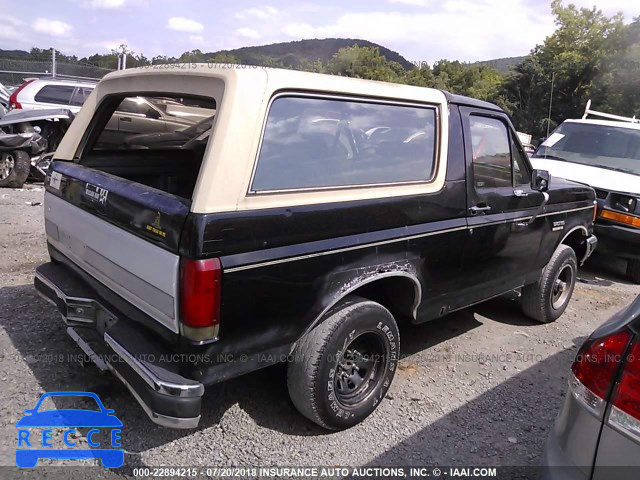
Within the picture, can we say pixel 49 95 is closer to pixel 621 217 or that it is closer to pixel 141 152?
pixel 141 152

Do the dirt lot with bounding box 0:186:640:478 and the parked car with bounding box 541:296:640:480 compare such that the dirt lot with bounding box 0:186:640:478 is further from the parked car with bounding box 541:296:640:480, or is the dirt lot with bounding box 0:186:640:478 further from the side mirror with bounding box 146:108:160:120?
the side mirror with bounding box 146:108:160:120

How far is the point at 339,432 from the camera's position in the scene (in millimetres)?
3072

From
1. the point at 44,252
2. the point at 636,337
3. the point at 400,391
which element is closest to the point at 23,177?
the point at 44,252

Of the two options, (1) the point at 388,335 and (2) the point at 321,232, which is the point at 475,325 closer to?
(1) the point at 388,335

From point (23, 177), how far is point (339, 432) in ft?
25.8

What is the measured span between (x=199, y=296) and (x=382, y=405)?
5.50ft

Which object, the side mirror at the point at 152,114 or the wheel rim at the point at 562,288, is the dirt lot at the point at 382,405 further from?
the side mirror at the point at 152,114

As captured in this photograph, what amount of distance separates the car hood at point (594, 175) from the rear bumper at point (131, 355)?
567 centimetres

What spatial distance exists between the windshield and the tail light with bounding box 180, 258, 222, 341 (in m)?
6.42

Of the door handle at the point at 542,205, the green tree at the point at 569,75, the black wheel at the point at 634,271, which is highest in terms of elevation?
the green tree at the point at 569,75

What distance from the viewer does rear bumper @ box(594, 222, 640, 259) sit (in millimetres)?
5957

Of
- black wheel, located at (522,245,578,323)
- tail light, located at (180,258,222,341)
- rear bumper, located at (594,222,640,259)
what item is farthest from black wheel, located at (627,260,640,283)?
tail light, located at (180,258,222,341)

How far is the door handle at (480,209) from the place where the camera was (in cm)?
361

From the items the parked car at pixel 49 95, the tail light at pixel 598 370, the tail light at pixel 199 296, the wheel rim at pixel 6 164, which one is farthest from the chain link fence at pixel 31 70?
the tail light at pixel 598 370
